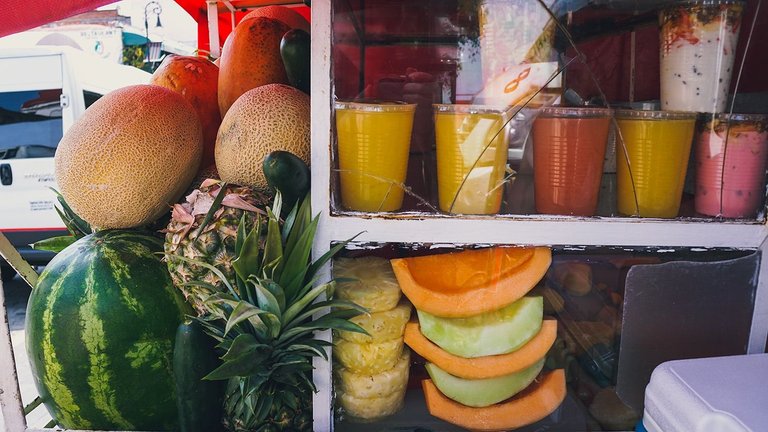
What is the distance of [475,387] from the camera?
149 cm

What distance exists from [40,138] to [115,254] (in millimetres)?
4362

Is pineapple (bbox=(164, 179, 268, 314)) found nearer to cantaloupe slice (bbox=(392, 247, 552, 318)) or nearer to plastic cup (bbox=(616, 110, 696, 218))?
cantaloupe slice (bbox=(392, 247, 552, 318))

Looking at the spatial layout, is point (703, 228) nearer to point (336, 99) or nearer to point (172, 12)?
point (336, 99)

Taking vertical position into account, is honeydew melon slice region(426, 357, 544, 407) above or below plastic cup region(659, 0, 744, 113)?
below

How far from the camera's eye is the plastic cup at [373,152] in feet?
4.39

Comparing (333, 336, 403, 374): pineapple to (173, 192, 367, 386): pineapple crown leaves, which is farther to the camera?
(333, 336, 403, 374): pineapple

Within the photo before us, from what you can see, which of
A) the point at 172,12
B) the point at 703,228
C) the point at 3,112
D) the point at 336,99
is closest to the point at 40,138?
the point at 3,112

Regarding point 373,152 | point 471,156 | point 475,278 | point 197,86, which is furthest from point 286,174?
point 197,86

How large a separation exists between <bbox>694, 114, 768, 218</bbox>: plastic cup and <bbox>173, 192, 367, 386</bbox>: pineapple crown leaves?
948 mm

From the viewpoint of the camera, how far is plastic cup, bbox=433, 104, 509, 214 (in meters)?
1.33

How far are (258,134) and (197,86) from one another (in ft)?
1.91

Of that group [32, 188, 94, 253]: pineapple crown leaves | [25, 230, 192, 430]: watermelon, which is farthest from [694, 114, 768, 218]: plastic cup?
[32, 188, 94, 253]: pineapple crown leaves

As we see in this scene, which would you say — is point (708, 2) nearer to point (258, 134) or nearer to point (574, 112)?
point (574, 112)

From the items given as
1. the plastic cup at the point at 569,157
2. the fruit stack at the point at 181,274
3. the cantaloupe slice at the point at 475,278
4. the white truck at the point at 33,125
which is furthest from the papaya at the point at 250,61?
the white truck at the point at 33,125
